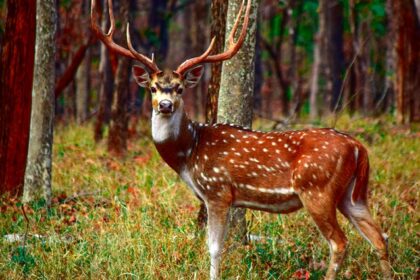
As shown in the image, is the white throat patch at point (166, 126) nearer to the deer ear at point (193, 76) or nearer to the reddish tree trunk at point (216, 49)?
the deer ear at point (193, 76)

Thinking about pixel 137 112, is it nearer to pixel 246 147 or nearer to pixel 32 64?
pixel 32 64

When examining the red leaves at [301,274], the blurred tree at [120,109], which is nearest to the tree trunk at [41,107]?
the red leaves at [301,274]

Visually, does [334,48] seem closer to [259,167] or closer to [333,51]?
[333,51]

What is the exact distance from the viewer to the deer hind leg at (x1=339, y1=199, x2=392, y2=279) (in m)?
7.14

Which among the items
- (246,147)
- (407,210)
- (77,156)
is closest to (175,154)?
(246,147)

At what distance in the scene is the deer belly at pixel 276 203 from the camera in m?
7.10

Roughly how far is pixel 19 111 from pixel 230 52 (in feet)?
12.6

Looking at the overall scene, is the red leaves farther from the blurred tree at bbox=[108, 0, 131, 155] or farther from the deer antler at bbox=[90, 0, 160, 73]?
the blurred tree at bbox=[108, 0, 131, 155]

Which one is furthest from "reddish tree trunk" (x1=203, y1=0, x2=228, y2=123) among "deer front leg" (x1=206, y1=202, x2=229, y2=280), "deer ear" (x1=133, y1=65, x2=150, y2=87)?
"deer front leg" (x1=206, y1=202, x2=229, y2=280)

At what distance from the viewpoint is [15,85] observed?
10.3m

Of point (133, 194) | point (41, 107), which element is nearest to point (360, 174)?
point (133, 194)

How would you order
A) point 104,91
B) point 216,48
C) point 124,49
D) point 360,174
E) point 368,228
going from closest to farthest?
1. point 360,174
2. point 368,228
3. point 124,49
4. point 216,48
5. point 104,91

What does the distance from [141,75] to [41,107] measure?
248 cm

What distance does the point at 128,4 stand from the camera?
13789 millimetres
